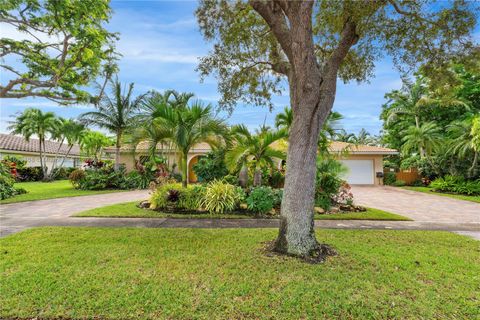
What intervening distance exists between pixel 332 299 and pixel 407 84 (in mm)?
5928

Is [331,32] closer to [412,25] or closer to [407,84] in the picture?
[412,25]

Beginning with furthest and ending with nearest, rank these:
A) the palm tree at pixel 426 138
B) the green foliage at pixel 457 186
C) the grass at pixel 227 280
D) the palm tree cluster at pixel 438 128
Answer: the palm tree at pixel 426 138
the palm tree cluster at pixel 438 128
the green foliage at pixel 457 186
the grass at pixel 227 280

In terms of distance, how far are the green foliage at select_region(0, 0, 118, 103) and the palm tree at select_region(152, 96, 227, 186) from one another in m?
4.35

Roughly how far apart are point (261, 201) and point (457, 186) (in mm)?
13751

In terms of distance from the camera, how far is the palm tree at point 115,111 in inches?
619

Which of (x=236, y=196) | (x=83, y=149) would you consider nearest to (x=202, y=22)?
(x=236, y=196)

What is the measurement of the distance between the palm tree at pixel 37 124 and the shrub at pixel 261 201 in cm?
2310

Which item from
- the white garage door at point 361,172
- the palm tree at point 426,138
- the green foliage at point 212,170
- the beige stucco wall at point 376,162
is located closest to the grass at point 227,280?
the green foliage at point 212,170

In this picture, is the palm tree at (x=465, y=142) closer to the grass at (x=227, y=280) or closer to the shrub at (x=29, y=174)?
the grass at (x=227, y=280)

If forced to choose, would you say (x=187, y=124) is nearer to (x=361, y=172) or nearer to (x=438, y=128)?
(x=361, y=172)

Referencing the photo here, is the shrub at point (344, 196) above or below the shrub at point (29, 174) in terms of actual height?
below

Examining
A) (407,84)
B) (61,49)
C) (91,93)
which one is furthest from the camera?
(91,93)

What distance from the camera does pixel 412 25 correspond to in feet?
17.5

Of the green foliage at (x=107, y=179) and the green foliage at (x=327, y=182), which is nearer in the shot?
the green foliage at (x=327, y=182)
